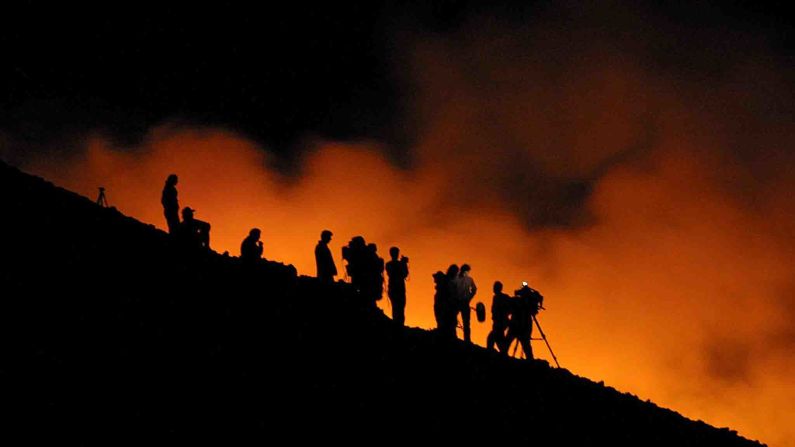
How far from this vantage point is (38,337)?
34.6 ft

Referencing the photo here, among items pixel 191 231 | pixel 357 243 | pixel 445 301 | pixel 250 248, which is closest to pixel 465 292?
pixel 445 301

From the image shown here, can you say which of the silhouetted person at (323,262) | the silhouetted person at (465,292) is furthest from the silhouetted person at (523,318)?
the silhouetted person at (323,262)

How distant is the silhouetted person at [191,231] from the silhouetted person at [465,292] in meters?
7.23

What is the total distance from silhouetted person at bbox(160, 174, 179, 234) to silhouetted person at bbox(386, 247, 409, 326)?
6132 millimetres

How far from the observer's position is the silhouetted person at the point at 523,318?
19047mm

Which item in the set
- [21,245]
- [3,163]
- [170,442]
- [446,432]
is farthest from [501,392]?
[3,163]

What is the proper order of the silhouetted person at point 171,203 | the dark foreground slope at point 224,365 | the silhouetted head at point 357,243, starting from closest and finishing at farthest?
the dark foreground slope at point 224,365 → the silhouetted head at point 357,243 → the silhouetted person at point 171,203

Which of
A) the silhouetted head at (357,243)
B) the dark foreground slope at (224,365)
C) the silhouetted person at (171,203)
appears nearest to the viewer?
the dark foreground slope at (224,365)

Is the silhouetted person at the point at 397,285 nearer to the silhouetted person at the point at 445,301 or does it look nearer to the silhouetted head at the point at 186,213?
the silhouetted person at the point at 445,301

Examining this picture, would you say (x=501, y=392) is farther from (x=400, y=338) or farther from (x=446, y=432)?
(x=446, y=432)

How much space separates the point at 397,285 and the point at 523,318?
12.6 feet

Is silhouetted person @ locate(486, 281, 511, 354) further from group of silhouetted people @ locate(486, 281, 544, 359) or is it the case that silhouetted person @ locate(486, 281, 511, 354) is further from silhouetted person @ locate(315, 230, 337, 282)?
silhouetted person @ locate(315, 230, 337, 282)

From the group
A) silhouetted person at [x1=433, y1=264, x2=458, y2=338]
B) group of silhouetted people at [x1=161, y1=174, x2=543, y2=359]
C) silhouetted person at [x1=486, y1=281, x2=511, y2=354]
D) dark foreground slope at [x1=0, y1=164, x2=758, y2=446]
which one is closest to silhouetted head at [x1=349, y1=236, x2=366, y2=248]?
group of silhouetted people at [x1=161, y1=174, x2=543, y2=359]

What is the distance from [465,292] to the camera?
18.6m
